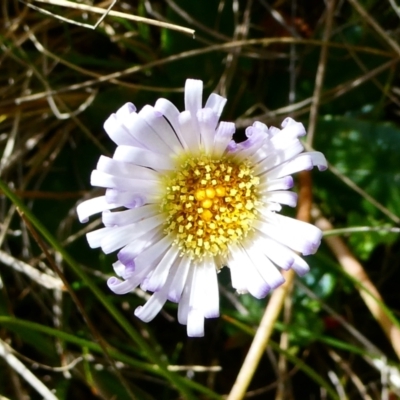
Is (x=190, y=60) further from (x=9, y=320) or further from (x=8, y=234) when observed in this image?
(x=9, y=320)

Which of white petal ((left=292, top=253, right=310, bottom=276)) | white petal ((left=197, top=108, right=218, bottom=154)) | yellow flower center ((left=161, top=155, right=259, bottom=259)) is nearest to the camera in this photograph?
white petal ((left=197, top=108, right=218, bottom=154))

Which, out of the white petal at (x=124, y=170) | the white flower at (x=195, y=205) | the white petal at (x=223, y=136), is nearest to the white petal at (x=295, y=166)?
the white flower at (x=195, y=205)

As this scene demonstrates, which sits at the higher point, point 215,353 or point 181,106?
point 181,106

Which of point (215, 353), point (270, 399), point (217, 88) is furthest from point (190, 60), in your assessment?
point (270, 399)

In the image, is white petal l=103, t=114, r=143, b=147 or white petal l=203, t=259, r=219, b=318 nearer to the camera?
white petal l=103, t=114, r=143, b=147

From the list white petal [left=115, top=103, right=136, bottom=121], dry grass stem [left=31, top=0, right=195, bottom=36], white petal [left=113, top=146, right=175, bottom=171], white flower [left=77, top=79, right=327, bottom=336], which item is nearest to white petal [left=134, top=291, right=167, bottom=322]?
white flower [left=77, top=79, right=327, bottom=336]

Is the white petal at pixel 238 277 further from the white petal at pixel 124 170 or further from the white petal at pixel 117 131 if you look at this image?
the white petal at pixel 117 131

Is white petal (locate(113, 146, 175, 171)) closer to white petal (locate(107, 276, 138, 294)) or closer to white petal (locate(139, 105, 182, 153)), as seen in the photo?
white petal (locate(139, 105, 182, 153))
